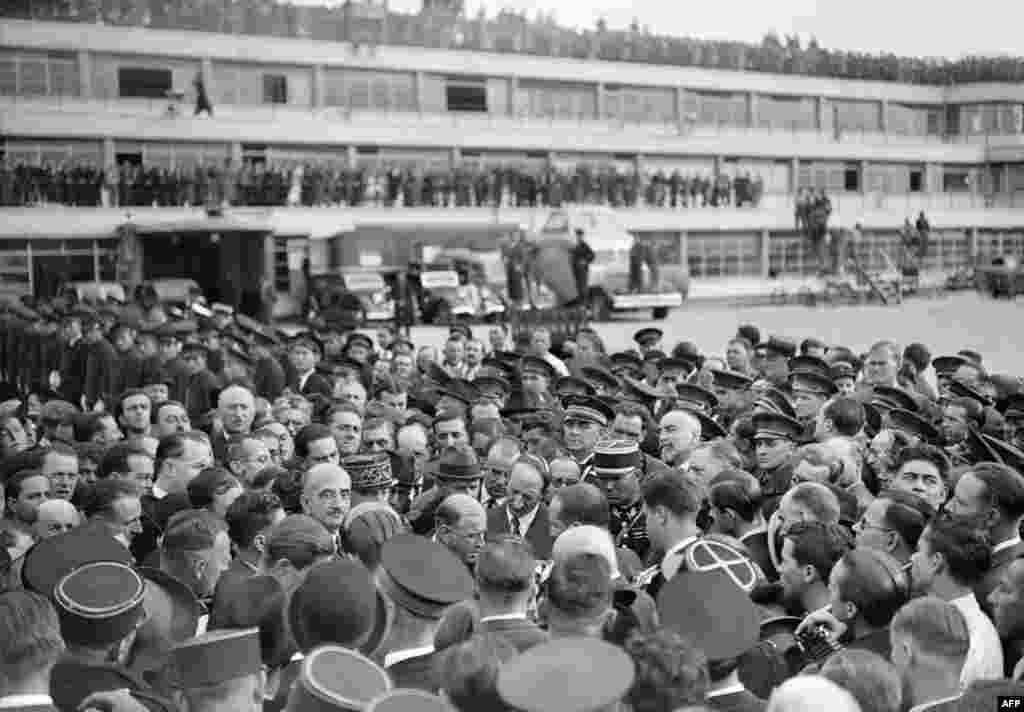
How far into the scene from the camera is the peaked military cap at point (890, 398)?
9788 millimetres

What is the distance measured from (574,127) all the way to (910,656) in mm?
42411

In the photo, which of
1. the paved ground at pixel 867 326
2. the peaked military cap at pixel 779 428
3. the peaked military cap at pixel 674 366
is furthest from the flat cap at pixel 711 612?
the paved ground at pixel 867 326

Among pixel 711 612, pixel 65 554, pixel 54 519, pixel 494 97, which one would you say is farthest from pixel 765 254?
pixel 711 612

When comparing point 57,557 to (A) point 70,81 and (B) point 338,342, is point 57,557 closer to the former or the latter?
(B) point 338,342

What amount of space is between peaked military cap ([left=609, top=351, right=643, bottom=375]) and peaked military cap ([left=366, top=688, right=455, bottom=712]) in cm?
997

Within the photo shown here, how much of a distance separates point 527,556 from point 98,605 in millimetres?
1531

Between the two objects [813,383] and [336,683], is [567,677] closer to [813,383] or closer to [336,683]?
[336,683]

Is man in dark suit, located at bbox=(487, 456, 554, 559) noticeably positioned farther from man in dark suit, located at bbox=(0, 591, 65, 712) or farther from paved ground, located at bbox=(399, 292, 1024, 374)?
paved ground, located at bbox=(399, 292, 1024, 374)

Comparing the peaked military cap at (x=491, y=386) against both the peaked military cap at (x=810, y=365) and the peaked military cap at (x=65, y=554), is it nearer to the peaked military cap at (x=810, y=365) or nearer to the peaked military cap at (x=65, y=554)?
the peaked military cap at (x=810, y=365)

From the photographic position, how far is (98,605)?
15.0ft

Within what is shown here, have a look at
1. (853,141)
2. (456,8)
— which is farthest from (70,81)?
(853,141)

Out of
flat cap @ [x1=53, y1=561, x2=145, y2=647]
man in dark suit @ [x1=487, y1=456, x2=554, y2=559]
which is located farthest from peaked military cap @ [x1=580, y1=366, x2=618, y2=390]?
flat cap @ [x1=53, y1=561, x2=145, y2=647]

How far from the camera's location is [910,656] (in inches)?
164

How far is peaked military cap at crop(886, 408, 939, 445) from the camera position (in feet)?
27.5
